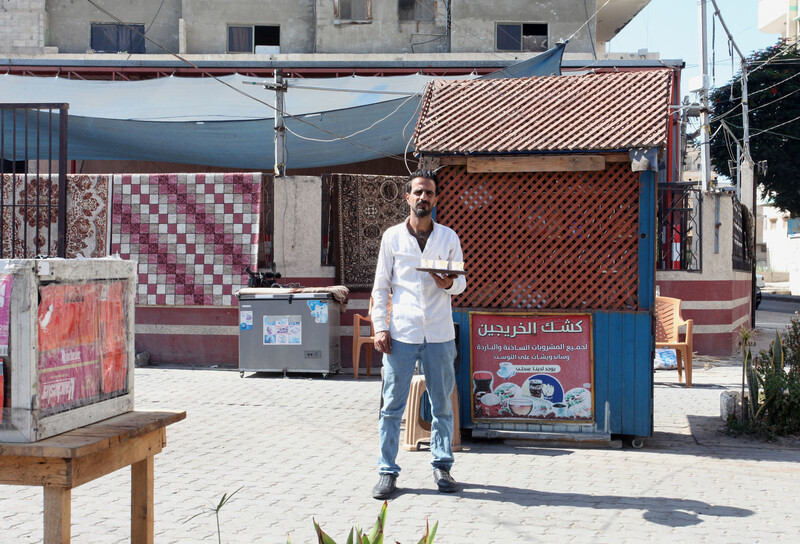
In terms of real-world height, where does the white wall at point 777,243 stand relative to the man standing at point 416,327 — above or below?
above

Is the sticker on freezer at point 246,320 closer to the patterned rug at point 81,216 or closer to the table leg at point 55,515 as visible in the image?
the patterned rug at point 81,216

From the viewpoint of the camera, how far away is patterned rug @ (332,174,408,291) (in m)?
11.9

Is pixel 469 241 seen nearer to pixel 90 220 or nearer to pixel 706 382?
pixel 706 382

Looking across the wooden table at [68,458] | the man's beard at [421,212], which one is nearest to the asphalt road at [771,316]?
the man's beard at [421,212]

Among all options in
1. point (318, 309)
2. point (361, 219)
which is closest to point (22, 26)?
point (361, 219)

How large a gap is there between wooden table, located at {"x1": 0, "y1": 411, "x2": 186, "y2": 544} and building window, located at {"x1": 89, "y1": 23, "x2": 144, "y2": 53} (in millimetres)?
19631

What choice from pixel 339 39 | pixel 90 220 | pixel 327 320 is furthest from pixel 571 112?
pixel 339 39

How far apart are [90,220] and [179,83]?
3643mm

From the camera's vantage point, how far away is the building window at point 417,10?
69.0 ft

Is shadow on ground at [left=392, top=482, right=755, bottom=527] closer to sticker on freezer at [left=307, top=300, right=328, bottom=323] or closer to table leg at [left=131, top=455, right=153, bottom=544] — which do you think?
table leg at [left=131, top=455, right=153, bottom=544]

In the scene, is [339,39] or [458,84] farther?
[339,39]

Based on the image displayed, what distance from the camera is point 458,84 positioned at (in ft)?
26.2

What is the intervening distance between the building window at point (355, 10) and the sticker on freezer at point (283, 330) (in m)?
11.8

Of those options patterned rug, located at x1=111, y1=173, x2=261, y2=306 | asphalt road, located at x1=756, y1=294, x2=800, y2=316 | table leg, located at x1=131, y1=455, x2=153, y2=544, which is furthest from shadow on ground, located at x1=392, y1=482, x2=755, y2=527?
asphalt road, located at x1=756, y1=294, x2=800, y2=316
